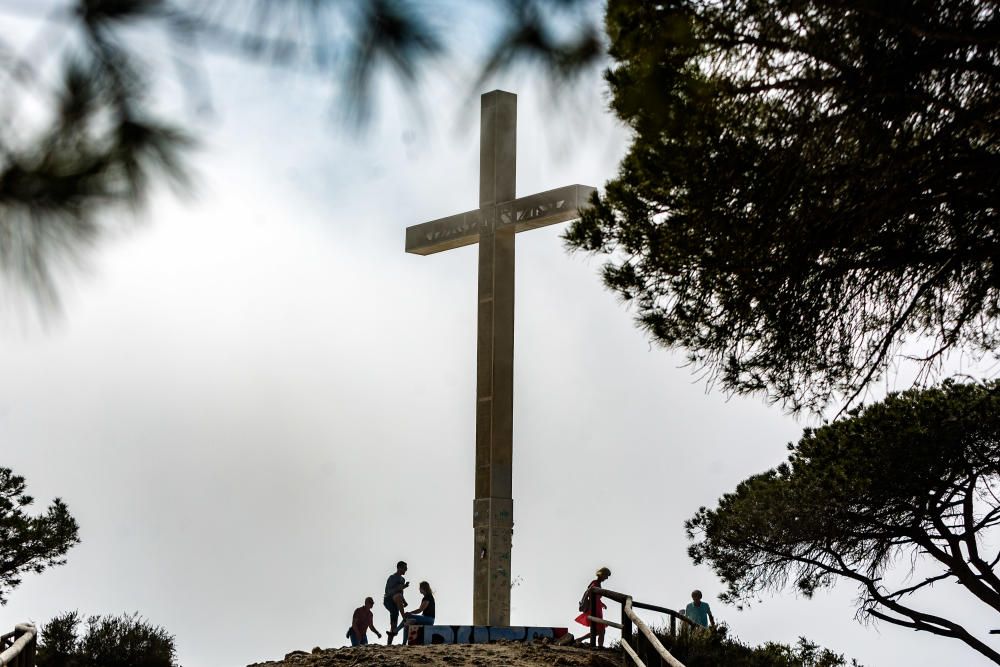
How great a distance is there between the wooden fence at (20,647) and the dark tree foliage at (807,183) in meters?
4.52

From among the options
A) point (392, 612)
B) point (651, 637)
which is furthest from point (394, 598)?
point (651, 637)

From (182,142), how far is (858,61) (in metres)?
4.79

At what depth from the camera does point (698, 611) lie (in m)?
13.9

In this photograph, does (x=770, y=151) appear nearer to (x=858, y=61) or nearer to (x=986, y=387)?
(x=858, y=61)

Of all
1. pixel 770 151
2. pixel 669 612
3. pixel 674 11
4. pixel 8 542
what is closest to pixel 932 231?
pixel 770 151

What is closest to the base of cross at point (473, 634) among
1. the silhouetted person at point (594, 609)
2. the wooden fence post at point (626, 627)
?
the silhouetted person at point (594, 609)

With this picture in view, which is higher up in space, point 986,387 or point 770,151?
point 986,387

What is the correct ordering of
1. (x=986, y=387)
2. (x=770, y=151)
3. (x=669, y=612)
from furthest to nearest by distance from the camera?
(x=986, y=387), (x=669, y=612), (x=770, y=151)

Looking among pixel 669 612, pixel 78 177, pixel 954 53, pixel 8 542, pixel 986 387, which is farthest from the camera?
pixel 8 542

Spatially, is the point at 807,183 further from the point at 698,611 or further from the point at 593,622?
the point at 698,611

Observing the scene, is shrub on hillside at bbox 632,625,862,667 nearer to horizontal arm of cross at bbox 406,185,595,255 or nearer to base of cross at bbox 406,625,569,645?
base of cross at bbox 406,625,569,645

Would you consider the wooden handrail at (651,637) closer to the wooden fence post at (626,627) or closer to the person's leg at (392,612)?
the wooden fence post at (626,627)

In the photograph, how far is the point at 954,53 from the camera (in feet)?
22.7

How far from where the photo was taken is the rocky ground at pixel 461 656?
10.6m
